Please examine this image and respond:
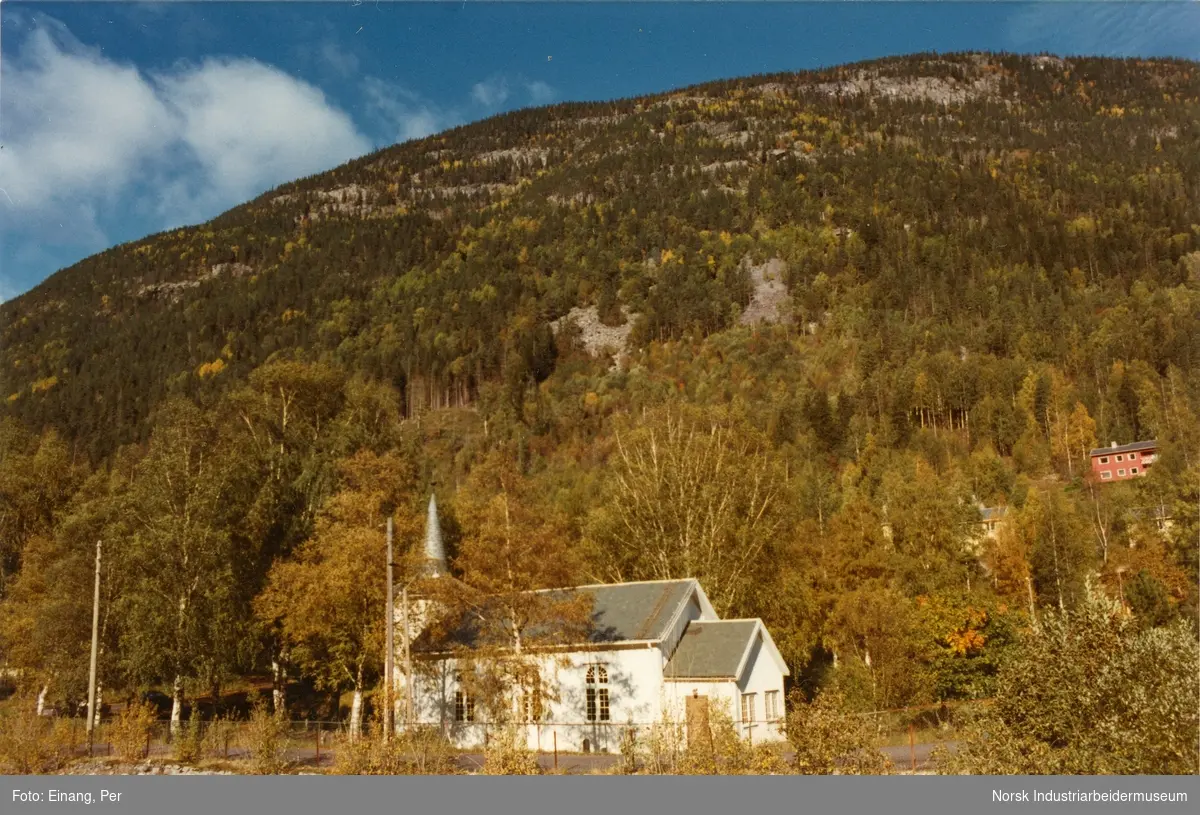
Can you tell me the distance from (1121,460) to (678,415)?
222ft

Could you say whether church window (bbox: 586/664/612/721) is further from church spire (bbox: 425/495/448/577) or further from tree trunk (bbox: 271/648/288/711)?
tree trunk (bbox: 271/648/288/711)

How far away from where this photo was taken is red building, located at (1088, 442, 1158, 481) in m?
92.8

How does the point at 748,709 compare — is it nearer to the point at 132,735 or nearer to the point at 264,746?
the point at 264,746

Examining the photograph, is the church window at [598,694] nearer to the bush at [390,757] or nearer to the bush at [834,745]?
the bush at [390,757]

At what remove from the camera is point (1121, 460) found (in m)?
94.8

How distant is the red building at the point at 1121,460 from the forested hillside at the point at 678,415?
180 cm

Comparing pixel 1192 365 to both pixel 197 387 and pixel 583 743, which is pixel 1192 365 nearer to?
pixel 583 743

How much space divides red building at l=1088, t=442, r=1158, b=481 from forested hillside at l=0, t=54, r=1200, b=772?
1.80m

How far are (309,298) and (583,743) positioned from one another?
15783 cm

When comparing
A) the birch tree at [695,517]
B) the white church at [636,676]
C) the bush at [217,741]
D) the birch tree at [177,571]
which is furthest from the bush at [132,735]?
→ the birch tree at [695,517]

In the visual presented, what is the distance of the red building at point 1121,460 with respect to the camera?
9275 cm

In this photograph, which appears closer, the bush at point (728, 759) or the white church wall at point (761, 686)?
the bush at point (728, 759)

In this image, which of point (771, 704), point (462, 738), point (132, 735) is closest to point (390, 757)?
point (132, 735)

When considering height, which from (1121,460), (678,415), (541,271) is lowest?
(678,415)
